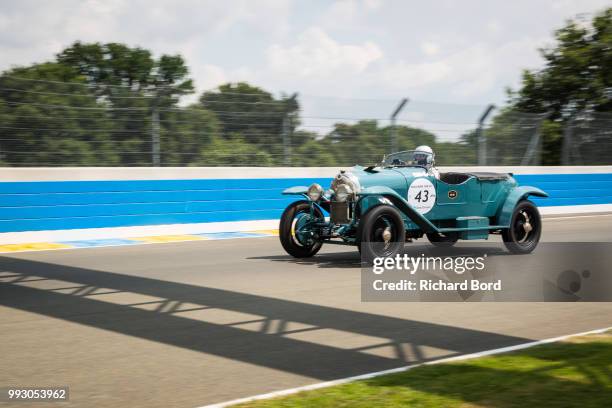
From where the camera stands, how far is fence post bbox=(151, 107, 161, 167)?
14312mm

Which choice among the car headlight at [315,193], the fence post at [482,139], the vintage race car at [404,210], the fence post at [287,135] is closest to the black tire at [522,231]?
the vintage race car at [404,210]

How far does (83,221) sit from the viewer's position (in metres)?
13.3

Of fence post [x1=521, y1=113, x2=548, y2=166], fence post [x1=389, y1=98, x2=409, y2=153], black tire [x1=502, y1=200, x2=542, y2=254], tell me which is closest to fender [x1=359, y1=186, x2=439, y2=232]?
black tire [x1=502, y1=200, x2=542, y2=254]

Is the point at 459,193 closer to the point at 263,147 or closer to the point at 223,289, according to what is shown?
Result: the point at 223,289

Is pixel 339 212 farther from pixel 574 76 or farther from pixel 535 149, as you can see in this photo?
pixel 574 76

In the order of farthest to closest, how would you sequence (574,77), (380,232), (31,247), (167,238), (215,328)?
(574,77) → (167,238) → (31,247) → (380,232) → (215,328)

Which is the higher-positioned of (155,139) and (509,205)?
(155,139)

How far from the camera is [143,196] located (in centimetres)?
1402

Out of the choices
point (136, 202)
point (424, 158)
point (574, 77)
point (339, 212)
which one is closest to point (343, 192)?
point (339, 212)

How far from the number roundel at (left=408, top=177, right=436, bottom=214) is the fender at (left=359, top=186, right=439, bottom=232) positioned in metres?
0.19

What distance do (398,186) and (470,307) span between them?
3.21m

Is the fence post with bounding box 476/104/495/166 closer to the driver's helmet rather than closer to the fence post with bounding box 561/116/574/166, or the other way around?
the fence post with bounding box 561/116/574/166

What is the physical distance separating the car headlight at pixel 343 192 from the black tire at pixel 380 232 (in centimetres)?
49

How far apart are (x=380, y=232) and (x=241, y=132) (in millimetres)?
6181
